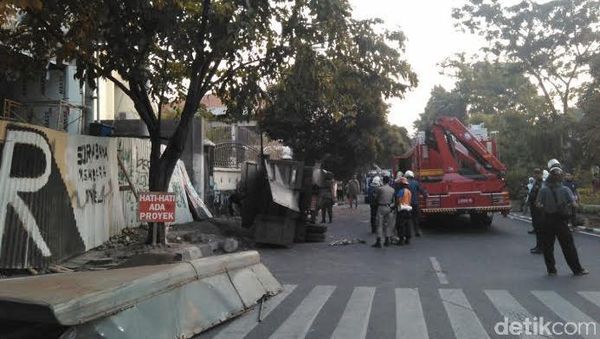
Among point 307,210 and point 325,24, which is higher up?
point 325,24

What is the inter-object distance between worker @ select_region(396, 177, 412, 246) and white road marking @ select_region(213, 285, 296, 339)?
7.07 metres

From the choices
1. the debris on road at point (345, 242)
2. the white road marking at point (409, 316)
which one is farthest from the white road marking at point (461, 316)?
the debris on road at point (345, 242)

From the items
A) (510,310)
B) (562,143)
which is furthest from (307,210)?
(562,143)

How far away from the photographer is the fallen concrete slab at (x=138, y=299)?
16.1ft

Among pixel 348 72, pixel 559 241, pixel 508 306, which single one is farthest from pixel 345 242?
pixel 508 306

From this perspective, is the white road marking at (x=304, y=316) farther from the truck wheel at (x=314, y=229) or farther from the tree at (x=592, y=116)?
the tree at (x=592, y=116)

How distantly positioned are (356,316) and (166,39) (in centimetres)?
690

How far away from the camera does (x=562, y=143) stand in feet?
101

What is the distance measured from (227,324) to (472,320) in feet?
9.22

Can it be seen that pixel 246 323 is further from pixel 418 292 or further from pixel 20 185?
pixel 20 185

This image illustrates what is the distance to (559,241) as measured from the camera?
10062 millimetres

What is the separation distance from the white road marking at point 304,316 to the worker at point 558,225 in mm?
3769

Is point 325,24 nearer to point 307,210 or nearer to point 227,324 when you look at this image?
point 307,210

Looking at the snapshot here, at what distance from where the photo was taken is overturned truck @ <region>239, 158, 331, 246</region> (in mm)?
15289
